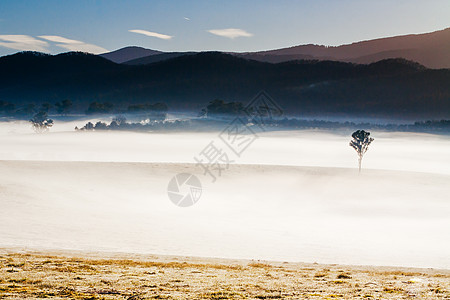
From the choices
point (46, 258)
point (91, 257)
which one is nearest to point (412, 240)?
point (91, 257)

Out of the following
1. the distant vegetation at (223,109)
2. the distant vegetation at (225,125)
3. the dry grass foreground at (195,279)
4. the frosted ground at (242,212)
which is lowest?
the dry grass foreground at (195,279)

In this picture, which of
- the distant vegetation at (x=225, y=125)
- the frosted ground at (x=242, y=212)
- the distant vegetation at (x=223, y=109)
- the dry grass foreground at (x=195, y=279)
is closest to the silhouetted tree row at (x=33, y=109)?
the distant vegetation at (x=225, y=125)

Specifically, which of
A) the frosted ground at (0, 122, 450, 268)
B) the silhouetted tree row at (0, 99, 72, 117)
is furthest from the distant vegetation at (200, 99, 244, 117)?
the frosted ground at (0, 122, 450, 268)

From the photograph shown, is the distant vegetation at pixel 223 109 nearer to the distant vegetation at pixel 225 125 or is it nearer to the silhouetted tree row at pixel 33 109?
the distant vegetation at pixel 225 125

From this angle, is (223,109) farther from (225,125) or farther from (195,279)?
(195,279)

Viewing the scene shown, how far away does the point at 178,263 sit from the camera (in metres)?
17.0

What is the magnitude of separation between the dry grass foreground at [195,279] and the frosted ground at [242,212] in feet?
10.6

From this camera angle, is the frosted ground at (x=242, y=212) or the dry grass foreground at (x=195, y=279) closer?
the dry grass foreground at (x=195, y=279)

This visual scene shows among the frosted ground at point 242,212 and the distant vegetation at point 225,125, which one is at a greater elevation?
the distant vegetation at point 225,125

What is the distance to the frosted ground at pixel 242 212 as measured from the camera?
71.7ft

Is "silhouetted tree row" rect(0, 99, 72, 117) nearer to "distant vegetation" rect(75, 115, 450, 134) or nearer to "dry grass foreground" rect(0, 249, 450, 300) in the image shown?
"distant vegetation" rect(75, 115, 450, 134)

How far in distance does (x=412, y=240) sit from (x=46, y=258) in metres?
19.0

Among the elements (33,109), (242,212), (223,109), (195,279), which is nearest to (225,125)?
(223,109)

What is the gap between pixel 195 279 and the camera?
13.5 meters
